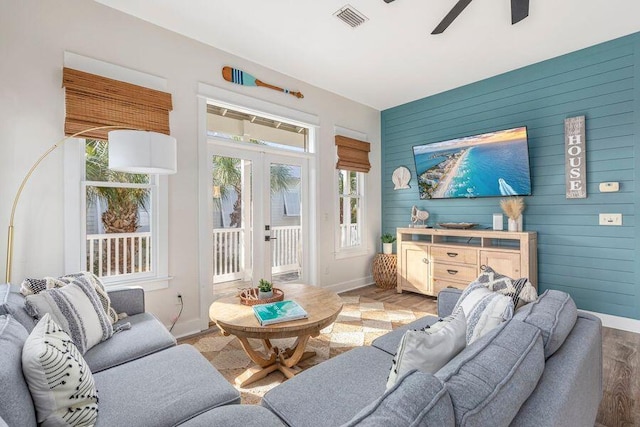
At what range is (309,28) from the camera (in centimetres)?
291

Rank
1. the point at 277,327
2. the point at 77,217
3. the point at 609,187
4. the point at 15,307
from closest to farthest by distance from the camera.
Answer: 1. the point at 15,307
2. the point at 277,327
3. the point at 77,217
4. the point at 609,187

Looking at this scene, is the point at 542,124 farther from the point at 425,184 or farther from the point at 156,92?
the point at 156,92

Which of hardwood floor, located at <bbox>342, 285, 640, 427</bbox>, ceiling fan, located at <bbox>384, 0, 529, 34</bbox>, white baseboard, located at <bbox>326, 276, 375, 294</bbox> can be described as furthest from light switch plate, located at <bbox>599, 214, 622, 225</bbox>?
white baseboard, located at <bbox>326, 276, 375, 294</bbox>

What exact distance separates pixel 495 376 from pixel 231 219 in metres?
3.09

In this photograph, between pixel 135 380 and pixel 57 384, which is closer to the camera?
pixel 57 384

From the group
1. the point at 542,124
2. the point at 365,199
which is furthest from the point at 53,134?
the point at 542,124

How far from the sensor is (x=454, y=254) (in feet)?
12.8

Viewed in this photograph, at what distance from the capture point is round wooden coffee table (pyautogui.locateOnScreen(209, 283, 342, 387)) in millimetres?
1874

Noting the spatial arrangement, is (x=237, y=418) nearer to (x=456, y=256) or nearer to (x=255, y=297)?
(x=255, y=297)

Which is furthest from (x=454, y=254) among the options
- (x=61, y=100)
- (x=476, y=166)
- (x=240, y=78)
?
(x=61, y=100)

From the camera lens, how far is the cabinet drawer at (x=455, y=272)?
12.3 ft

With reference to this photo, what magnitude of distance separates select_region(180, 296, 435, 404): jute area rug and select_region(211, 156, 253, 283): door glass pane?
0.75 m

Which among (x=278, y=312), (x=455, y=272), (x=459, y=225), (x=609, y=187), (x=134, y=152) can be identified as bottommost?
(x=455, y=272)

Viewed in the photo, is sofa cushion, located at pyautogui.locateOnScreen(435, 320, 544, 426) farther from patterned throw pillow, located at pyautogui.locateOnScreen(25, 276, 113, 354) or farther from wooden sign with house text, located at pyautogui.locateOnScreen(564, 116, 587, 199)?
wooden sign with house text, located at pyautogui.locateOnScreen(564, 116, 587, 199)
